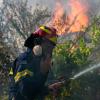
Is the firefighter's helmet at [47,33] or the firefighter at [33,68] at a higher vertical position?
the firefighter's helmet at [47,33]

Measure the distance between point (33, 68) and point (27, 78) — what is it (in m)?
0.15

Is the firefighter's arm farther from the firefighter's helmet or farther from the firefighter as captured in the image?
the firefighter's helmet

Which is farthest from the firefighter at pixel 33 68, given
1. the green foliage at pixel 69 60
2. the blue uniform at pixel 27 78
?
the green foliage at pixel 69 60

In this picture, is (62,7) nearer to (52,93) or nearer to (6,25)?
(6,25)

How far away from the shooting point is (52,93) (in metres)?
4.13

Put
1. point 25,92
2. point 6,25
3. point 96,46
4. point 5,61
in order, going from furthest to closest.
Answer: point 6,25, point 96,46, point 5,61, point 25,92

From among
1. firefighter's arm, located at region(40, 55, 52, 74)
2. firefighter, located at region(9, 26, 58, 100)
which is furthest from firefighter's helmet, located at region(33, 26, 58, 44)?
firefighter's arm, located at region(40, 55, 52, 74)

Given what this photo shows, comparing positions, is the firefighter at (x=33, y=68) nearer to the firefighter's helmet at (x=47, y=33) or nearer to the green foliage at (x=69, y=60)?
the firefighter's helmet at (x=47, y=33)

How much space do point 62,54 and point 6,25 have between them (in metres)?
12.6

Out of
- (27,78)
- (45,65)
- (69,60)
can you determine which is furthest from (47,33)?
(69,60)

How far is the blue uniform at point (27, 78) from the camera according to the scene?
12.5 ft

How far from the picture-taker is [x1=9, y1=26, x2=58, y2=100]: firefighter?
3814 mm

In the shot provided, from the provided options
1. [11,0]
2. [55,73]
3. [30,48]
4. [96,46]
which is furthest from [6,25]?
[30,48]

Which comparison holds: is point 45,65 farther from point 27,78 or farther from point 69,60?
point 69,60
